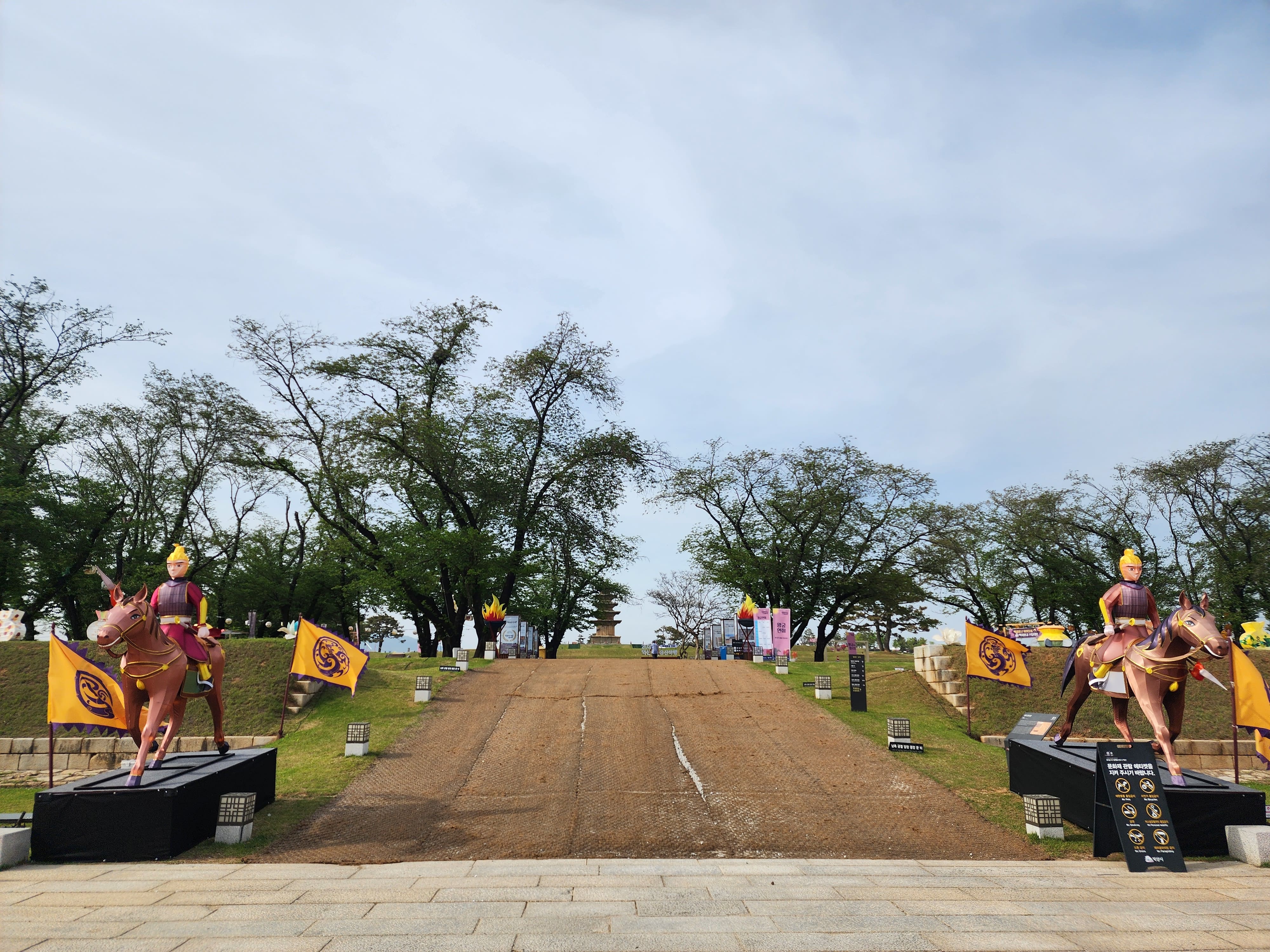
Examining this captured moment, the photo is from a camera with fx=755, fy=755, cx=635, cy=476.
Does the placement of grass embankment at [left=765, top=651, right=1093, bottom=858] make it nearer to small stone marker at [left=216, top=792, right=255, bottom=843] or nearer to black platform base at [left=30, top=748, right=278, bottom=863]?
small stone marker at [left=216, top=792, right=255, bottom=843]

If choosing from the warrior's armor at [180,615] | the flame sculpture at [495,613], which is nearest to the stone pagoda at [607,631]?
the flame sculpture at [495,613]

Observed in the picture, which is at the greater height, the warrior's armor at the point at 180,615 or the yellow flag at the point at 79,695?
the warrior's armor at the point at 180,615

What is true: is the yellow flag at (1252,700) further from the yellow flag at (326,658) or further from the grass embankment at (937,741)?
the yellow flag at (326,658)

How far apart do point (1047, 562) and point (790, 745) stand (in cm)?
3360

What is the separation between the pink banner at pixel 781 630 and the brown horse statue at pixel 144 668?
21839mm

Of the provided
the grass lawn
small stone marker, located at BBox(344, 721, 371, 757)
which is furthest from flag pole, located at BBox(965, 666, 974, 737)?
the grass lawn

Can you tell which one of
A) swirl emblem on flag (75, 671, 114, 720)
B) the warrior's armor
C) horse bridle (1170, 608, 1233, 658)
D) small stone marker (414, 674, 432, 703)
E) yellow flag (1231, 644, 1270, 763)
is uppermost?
the warrior's armor

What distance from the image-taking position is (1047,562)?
4394 centimetres

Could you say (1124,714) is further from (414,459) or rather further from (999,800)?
(414,459)

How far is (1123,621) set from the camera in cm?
1263

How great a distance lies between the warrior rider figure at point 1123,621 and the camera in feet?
41.1

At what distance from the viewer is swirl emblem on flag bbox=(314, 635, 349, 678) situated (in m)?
16.4

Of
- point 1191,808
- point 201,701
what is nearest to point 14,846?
point 201,701

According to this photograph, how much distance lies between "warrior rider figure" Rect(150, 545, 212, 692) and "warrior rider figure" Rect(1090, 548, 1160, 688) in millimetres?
14815
